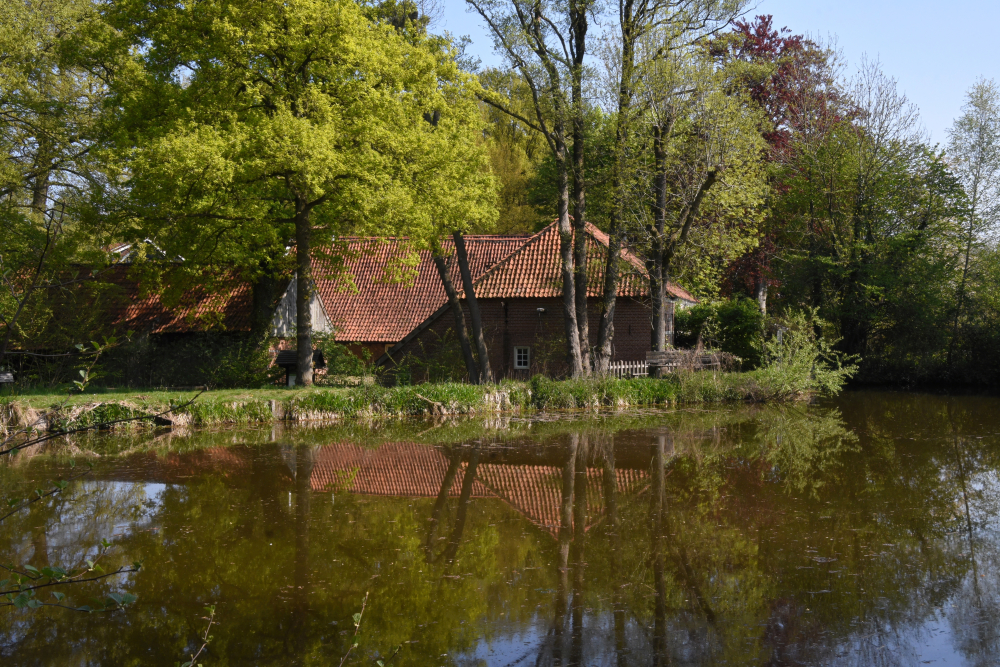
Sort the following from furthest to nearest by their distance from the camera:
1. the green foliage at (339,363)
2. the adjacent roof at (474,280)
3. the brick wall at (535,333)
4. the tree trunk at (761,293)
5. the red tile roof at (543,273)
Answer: the tree trunk at (761,293), the brick wall at (535,333), the adjacent roof at (474,280), the red tile roof at (543,273), the green foliage at (339,363)

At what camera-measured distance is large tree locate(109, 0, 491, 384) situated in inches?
739

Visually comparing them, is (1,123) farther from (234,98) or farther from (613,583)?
(613,583)

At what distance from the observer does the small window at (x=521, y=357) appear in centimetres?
2762

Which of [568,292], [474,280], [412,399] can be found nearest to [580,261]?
[568,292]

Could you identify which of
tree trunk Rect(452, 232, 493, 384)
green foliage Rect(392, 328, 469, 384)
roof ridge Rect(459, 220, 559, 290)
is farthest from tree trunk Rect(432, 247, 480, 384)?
roof ridge Rect(459, 220, 559, 290)

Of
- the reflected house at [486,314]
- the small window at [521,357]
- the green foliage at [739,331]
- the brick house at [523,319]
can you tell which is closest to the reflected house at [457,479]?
the reflected house at [486,314]

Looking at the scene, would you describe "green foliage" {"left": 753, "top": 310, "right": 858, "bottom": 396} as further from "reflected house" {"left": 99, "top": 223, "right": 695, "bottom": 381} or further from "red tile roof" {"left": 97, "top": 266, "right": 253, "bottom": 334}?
"red tile roof" {"left": 97, "top": 266, "right": 253, "bottom": 334}

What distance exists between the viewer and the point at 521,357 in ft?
91.0

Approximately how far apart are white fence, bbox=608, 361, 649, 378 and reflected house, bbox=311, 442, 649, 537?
378 inches

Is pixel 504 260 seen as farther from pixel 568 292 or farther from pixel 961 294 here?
pixel 961 294

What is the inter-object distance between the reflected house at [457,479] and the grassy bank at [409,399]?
4.35 m

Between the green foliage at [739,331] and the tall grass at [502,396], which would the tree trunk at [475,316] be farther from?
the green foliage at [739,331]

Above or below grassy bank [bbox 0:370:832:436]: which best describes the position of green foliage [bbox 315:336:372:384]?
above

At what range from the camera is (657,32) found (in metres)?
22.7
